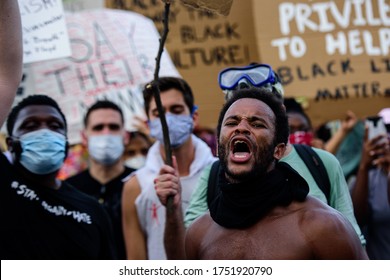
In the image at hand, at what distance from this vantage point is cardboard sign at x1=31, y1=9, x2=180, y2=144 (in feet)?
20.6

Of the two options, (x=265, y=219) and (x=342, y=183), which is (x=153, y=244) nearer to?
(x=342, y=183)

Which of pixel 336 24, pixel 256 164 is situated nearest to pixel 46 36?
pixel 256 164

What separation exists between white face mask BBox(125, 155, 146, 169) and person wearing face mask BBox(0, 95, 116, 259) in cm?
206

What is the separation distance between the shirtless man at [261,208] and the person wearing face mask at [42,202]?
131 cm

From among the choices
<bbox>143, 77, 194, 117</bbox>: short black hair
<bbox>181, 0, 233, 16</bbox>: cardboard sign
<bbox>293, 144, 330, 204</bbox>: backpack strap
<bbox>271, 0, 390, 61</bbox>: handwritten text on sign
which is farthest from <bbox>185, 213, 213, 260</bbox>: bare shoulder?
<bbox>271, 0, 390, 61</bbox>: handwritten text on sign

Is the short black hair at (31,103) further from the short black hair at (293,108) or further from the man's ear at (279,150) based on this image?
the man's ear at (279,150)

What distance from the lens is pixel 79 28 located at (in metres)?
6.46

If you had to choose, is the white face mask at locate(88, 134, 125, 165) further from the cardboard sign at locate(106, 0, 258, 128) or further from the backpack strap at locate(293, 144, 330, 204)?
the backpack strap at locate(293, 144, 330, 204)

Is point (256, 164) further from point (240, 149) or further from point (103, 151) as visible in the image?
point (103, 151)

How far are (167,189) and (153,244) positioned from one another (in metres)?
0.85

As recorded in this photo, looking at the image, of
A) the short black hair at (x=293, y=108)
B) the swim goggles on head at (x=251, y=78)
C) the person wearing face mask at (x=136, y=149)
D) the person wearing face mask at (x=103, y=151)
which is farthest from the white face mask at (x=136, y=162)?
the swim goggles on head at (x=251, y=78)

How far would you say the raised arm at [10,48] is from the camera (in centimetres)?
288

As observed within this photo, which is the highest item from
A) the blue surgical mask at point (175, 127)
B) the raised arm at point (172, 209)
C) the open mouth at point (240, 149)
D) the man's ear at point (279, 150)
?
the open mouth at point (240, 149)

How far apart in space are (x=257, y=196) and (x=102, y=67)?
11.3 ft
